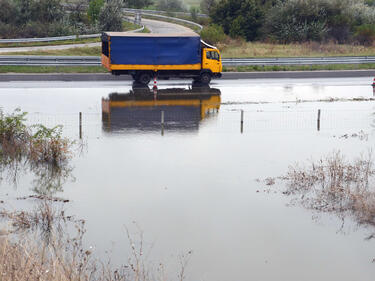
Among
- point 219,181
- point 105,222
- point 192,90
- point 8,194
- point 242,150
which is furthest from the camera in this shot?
point 192,90

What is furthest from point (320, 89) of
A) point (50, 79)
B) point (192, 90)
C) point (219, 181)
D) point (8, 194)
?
→ point (8, 194)

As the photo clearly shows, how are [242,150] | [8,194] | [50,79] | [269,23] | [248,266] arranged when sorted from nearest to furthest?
[248,266] < [8,194] < [242,150] < [50,79] < [269,23]

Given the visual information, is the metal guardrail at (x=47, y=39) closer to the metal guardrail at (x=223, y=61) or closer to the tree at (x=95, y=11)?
the tree at (x=95, y=11)

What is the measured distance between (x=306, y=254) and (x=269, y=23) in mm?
43668

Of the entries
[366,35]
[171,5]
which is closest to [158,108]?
[366,35]

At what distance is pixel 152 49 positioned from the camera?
33.5 m

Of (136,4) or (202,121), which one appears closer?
(202,121)

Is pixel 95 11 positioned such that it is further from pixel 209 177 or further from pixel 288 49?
pixel 209 177

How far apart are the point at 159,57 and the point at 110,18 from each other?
19.8 m

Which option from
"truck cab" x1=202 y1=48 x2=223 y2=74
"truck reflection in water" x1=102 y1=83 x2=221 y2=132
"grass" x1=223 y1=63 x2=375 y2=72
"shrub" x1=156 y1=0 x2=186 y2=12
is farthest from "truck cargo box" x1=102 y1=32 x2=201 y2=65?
"shrub" x1=156 y1=0 x2=186 y2=12

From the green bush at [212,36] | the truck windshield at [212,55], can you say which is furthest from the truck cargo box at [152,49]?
the green bush at [212,36]

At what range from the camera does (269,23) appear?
53.1 m

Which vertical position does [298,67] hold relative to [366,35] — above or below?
below

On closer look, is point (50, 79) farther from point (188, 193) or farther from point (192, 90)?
point (188, 193)
